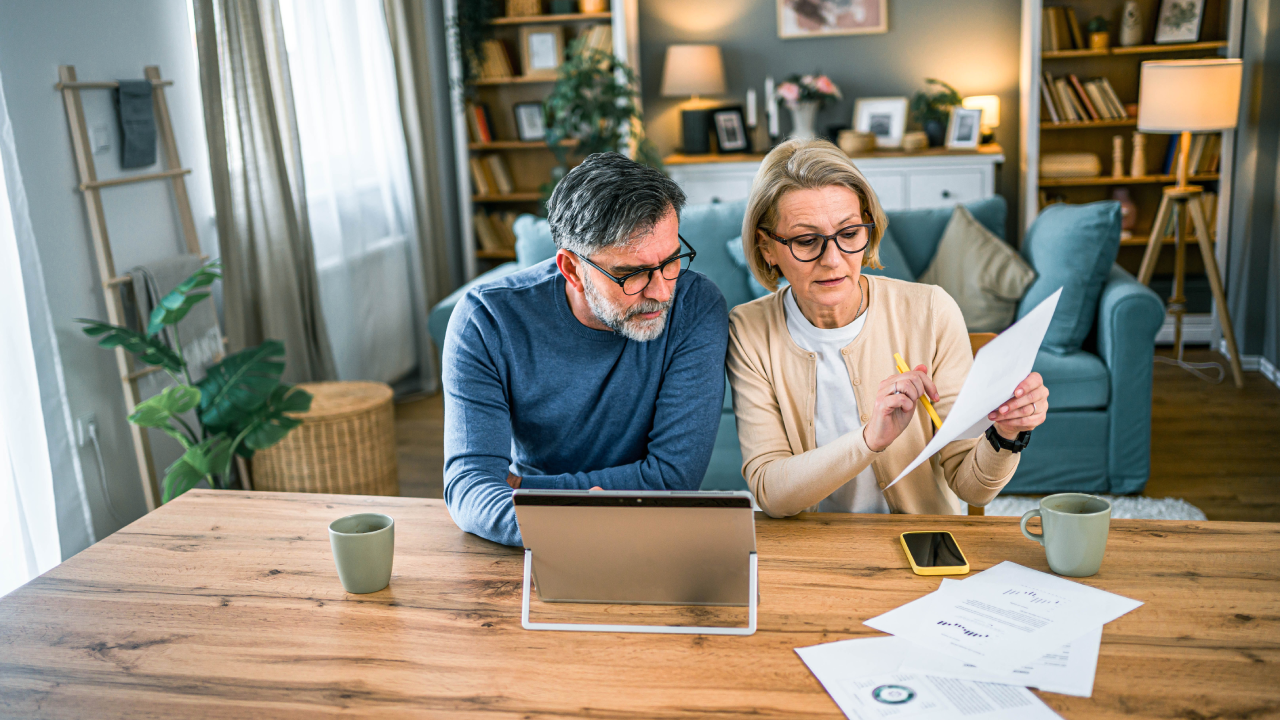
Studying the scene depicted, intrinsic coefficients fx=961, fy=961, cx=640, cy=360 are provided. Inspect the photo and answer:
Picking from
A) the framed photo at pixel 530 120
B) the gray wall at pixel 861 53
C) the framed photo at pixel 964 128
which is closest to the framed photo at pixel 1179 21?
the gray wall at pixel 861 53

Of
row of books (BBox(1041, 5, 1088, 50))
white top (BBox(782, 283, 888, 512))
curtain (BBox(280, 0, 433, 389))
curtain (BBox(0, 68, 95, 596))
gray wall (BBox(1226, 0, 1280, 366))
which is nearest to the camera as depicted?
white top (BBox(782, 283, 888, 512))

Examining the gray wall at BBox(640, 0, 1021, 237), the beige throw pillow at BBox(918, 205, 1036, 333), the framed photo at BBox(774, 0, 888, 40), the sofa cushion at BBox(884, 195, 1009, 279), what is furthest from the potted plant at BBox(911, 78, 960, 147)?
the beige throw pillow at BBox(918, 205, 1036, 333)

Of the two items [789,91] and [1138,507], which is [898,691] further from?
[789,91]

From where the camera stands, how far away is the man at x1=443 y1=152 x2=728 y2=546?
1346mm

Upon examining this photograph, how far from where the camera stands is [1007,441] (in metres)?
1.27

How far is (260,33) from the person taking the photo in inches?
128

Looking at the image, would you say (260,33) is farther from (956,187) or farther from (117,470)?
(956,187)

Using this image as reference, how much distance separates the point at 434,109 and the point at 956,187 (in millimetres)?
2606

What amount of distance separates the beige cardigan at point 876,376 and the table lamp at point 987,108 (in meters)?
3.74

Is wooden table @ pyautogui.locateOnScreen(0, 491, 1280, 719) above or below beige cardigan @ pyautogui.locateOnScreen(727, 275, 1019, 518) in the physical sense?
below

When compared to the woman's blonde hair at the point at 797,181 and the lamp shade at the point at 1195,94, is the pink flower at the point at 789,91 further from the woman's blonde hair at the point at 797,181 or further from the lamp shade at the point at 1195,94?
the woman's blonde hair at the point at 797,181

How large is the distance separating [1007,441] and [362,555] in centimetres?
83

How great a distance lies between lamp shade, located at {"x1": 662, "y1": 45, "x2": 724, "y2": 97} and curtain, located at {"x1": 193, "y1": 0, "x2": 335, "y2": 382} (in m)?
2.16

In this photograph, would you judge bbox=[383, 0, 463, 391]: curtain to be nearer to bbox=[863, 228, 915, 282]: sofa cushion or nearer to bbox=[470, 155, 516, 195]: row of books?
bbox=[470, 155, 516, 195]: row of books
